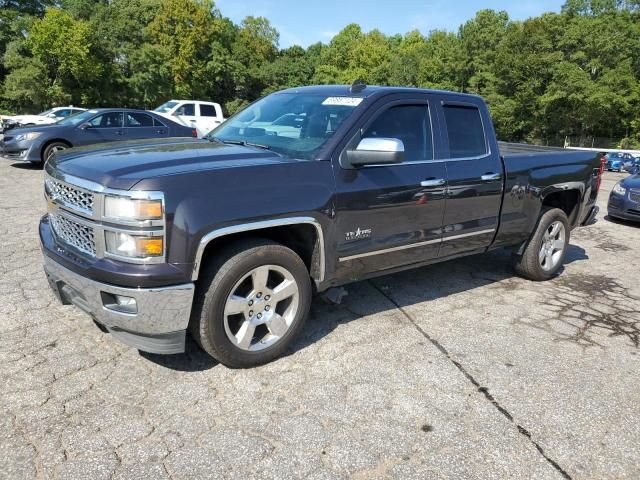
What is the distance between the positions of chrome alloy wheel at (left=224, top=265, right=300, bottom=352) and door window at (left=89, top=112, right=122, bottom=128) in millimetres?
10471

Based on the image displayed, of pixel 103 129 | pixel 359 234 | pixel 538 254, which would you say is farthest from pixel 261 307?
pixel 103 129

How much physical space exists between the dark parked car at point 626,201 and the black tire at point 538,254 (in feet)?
15.0

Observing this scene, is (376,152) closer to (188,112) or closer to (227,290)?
(227,290)

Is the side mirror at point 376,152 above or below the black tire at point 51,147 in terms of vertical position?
above

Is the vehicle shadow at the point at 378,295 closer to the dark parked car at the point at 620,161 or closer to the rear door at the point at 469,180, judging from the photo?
the rear door at the point at 469,180

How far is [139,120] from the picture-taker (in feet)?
42.4

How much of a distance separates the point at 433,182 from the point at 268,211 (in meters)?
1.57

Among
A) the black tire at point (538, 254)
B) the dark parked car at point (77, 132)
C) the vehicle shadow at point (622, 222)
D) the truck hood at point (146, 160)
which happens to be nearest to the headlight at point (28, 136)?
the dark parked car at point (77, 132)

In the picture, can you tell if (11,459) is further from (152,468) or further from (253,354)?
(253,354)

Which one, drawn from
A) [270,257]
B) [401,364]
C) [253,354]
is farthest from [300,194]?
[401,364]

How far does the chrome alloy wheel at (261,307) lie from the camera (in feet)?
10.8

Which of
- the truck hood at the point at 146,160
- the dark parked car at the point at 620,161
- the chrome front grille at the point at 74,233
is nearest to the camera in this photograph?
the truck hood at the point at 146,160

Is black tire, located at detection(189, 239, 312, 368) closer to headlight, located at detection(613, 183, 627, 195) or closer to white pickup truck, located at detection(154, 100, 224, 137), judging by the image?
headlight, located at detection(613, 183, 627, 195)

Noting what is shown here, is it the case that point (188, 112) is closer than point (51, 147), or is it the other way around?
point (51, 147)
